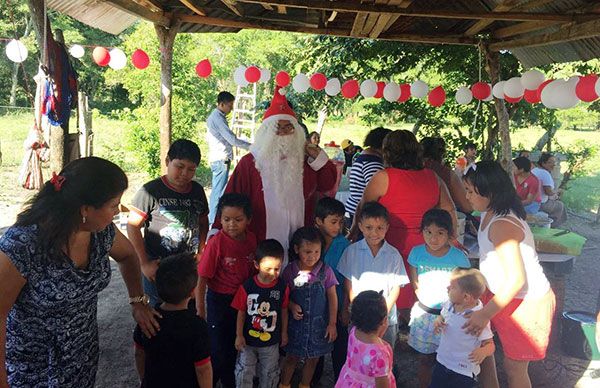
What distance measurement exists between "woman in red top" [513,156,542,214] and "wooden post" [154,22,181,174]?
4.80 meters

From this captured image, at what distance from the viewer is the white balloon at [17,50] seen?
15.2ft

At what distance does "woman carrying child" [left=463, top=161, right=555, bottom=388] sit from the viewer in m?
2.24

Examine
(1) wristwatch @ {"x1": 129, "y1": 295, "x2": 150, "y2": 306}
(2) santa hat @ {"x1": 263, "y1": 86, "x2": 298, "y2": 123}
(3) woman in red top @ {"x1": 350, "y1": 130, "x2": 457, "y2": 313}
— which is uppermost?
(2) santa hat @ {"x1": 263, "y1": 86, "x2": 298, "y2": 123}

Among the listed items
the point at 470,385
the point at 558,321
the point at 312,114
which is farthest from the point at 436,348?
the point at 312,114

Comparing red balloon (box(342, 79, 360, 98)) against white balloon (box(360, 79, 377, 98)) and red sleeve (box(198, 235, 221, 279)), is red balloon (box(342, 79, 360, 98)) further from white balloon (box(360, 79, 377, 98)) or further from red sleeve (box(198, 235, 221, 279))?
red sleeve (box(198, 235, 221, 279))

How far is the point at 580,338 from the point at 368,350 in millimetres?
2660

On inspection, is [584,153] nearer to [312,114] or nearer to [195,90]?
[312,114]

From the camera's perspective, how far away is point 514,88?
539 cm

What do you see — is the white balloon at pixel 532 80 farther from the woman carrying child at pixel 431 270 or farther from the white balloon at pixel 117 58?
the white balloon at pixel 117 58

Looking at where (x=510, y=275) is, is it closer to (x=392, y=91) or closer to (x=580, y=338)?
(x=580, y=338)

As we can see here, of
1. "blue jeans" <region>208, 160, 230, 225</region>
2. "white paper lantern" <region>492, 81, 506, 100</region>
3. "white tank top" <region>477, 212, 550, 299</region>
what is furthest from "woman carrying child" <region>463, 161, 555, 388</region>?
"blue jeans" <region>208, 160, 230, 225</region>

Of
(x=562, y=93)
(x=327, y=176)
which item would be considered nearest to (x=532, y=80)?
(x=562, y=93)

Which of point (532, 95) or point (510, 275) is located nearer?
point (510, 275)

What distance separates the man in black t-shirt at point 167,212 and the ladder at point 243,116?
1036 cm
